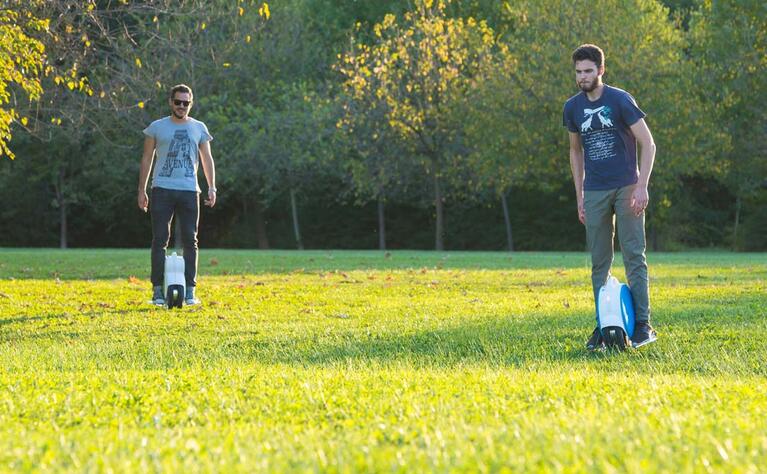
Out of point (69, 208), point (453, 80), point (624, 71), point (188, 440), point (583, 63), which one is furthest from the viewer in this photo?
point (69, 208)

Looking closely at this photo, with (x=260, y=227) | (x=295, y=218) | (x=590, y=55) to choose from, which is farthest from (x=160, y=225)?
(x=260, y=227)

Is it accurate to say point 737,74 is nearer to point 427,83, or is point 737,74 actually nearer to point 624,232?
point 427,83

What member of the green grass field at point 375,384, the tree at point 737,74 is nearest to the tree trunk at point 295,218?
the tree at point 737,74

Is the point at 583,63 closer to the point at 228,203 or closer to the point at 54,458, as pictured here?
the point at 54,458

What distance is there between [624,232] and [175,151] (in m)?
5.53

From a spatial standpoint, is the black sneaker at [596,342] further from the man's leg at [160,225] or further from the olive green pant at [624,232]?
the man's leg at [160,225]

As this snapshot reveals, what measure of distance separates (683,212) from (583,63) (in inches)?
1553

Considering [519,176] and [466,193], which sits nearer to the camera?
[519,176]

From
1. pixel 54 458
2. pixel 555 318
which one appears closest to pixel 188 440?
pixel 54 458

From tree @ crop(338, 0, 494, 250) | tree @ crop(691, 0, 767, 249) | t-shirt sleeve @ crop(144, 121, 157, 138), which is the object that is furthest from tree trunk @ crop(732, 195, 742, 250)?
t-shirt sleeve @ crop(144, 121, 157, 138)

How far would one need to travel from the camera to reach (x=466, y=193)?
44750 mm

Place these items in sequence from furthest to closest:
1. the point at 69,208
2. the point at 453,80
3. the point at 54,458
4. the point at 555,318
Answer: the point at 69,208, the point at 453,80, the point at 555,318, the point at 54,458

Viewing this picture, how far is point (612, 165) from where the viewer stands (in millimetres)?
8602

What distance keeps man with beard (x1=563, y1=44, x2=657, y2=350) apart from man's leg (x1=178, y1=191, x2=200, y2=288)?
16.4 ft
